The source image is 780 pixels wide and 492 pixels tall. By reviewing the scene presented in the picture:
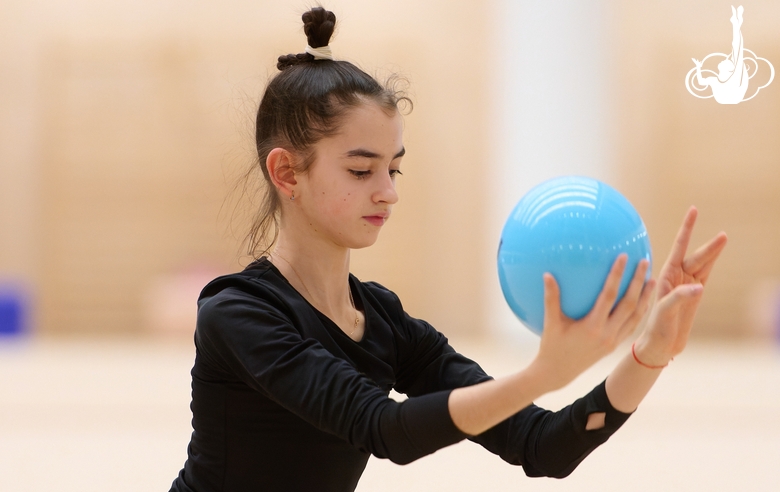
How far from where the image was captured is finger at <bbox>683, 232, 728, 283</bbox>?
1574mm

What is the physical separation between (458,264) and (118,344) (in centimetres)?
310

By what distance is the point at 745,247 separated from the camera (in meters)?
8.05

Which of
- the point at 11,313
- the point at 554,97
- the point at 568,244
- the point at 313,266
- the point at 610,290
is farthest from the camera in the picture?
the point at 11,313

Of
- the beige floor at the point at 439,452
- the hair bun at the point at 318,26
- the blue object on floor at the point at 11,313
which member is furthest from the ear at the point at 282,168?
the blue object on floor at the point at 11,313

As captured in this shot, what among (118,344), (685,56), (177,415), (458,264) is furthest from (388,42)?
(177,415)

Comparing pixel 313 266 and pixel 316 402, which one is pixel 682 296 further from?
pixel 313 266

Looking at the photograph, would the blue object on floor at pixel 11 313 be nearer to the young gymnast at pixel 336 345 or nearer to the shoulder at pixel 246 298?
the young gymnast at pixel 336 345

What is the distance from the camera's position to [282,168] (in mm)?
1751

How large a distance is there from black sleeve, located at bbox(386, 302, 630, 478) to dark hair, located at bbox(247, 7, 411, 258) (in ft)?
1.43

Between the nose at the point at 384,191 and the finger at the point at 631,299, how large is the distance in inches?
19.8

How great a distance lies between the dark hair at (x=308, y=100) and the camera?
1695 millimetres

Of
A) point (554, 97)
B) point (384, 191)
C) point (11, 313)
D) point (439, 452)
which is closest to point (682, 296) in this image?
point (384, 191)

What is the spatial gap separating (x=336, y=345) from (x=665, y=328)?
1.95ft

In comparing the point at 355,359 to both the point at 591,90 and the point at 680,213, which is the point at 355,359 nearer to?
the point at 591,90
